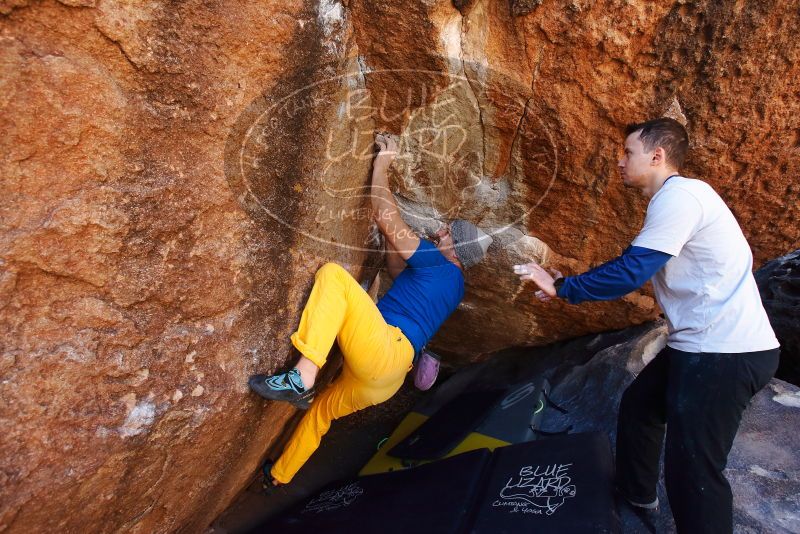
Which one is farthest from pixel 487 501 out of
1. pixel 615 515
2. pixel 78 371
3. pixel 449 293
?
pixel 78 371

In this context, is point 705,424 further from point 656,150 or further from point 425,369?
point 425,369

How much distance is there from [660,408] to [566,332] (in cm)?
150

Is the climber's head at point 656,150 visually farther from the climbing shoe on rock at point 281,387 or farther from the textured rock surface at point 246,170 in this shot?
the climbing shoe on rock at point 281,387

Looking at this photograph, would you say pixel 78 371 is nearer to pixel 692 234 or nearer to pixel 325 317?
pixel 325 317

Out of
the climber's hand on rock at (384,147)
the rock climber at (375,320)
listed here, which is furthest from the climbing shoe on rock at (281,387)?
the climber's hand on rock at (384,147)

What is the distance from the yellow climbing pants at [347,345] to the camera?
253 cm

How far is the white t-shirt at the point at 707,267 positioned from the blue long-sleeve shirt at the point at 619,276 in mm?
36

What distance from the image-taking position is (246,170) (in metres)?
2.25

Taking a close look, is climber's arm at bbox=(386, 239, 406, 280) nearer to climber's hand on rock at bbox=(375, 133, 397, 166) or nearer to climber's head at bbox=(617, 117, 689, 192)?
climber's hand on rock at bbox=(375, 133, 397, 166)

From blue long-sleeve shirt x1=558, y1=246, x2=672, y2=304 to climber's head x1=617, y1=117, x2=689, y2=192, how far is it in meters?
0.33

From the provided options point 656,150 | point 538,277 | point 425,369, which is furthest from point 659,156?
point 425,369

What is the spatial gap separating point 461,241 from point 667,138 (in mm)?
1160

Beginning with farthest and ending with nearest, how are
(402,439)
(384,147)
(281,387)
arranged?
1. (402,439)
2. (384,147)
3. (281,387)

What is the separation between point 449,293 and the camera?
10.0 feet
